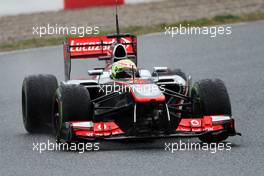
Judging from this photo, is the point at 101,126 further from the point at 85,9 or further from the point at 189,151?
the point at 85,9

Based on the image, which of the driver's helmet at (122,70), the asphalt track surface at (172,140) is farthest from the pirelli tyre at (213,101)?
the driver's helmet at (122,70)

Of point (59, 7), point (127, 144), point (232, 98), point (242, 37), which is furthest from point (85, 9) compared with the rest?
point (127, 144)

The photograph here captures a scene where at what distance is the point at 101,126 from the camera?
31.8 ft

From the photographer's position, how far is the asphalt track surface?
8.59 m

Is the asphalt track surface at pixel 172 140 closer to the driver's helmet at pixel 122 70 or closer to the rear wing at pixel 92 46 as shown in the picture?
the driver's helmet at pixel 122 70

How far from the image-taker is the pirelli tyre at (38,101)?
36.4ft

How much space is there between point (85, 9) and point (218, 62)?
6946 mm

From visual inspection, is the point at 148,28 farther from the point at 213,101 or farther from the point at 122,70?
the point at 213,101

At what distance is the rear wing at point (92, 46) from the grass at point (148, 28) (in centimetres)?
675

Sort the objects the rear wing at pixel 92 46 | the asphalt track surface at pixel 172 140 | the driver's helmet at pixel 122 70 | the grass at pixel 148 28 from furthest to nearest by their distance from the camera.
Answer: the grass at pixel 148 28
the rear wing at pixel 92 46
the driver's helmet at pixel 122 70
the asphalt track surface at pixel 172 140

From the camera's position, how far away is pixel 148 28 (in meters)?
20.1

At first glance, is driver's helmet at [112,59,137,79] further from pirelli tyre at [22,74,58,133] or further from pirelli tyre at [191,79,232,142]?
pirelli tyre at [191,79,232,142]

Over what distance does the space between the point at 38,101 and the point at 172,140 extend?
167 cm

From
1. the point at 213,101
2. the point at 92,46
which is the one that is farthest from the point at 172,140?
the point at 92,46
